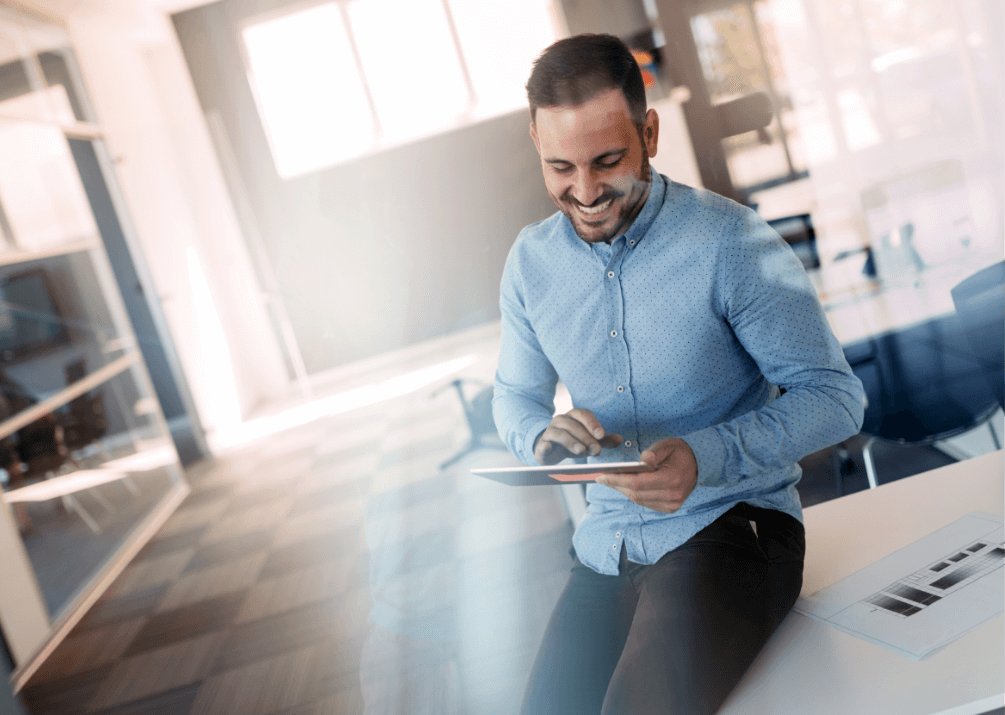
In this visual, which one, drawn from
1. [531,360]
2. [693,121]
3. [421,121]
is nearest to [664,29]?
[693,121]

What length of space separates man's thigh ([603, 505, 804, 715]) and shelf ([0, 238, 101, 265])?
2356mm

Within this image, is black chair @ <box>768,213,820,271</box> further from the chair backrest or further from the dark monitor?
the dark monitor

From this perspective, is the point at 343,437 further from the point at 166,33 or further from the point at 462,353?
the point at 166,33

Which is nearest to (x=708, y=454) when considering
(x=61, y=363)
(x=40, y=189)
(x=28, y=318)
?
(x=28, y=318)

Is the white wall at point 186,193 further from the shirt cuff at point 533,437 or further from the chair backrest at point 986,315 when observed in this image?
the chair backrest at point 986,315

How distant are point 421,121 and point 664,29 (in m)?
0.41

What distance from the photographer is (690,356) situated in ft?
2.92

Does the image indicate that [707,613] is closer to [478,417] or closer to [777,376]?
[777,376]

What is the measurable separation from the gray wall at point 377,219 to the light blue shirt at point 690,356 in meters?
0.19

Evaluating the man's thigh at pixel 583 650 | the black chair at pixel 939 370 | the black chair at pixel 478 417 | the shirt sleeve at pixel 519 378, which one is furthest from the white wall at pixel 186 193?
the black chair at pixel 939 370

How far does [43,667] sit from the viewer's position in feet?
5.43

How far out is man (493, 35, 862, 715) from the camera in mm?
789

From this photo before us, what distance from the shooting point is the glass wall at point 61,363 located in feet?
7.34

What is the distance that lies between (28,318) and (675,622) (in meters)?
2.42
